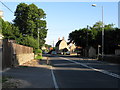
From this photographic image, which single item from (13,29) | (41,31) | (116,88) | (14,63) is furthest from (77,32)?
(116,88)

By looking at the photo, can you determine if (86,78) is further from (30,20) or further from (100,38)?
(30,20)

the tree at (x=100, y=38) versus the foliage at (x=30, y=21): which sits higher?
the foliage at (x=30, y=21)

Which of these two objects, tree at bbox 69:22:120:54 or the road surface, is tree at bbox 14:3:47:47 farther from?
the road surface

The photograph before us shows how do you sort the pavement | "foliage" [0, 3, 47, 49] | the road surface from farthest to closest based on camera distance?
1. "foliage" [0, 3, 47, 49]
2. the pavement
3. the road surface

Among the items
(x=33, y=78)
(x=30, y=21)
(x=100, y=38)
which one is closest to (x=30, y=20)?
(x=30, y=21)

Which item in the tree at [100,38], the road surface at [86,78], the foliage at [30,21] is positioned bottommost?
the road surface at [86,78]

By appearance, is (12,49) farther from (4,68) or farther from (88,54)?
(88,54)

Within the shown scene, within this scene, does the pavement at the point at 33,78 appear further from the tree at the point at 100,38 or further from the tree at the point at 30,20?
the tree at the point at 30,20

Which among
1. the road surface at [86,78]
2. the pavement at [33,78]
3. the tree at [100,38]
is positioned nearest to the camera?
the road surface at [86,78]

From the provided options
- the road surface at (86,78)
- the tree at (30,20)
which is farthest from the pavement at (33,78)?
the tree at (30,20)

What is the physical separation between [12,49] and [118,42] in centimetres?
4028

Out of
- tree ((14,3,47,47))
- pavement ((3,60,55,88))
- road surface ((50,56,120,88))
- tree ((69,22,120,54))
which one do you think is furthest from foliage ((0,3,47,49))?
pavement ((3,60,55,88))

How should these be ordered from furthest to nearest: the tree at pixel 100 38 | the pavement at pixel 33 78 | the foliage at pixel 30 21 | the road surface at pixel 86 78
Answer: the foliage at pixel 30 21 → the tree at pixel 100 38 → the pavement at pixel 33 78 → the road surface at pixel 86 78

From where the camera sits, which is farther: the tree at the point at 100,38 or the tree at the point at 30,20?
the tree at the point at 30,20
